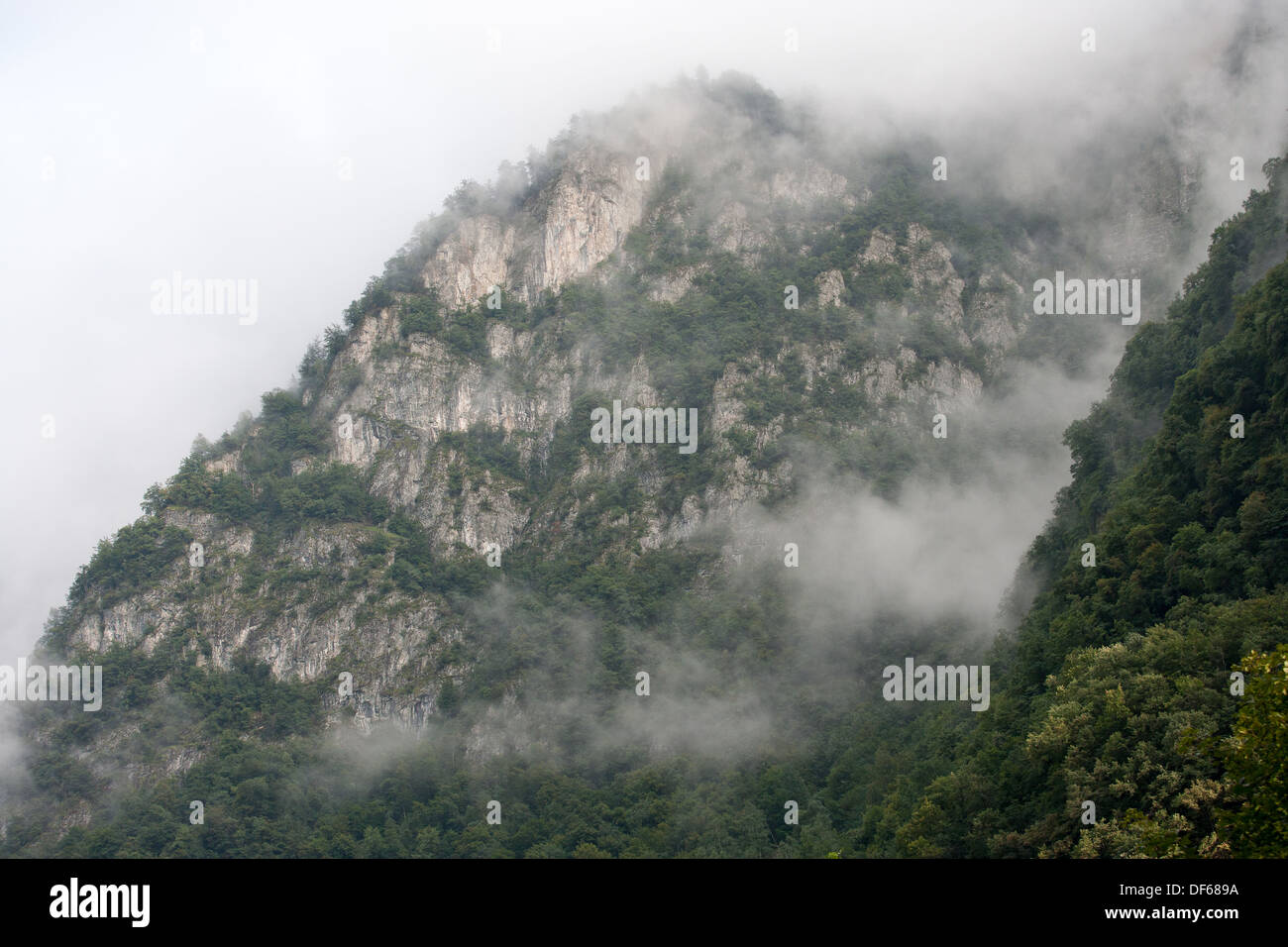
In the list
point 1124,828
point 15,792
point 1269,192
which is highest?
point 1269,192

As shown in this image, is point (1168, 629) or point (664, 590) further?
point (664, 590)

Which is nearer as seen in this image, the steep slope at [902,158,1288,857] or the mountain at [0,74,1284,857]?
the steep slope at [902,158,1288,857]

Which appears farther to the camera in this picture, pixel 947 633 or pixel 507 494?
pixel 507 494

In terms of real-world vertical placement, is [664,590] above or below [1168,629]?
above

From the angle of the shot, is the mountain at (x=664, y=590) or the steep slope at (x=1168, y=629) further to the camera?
the mountain at (x=664, y=590)
